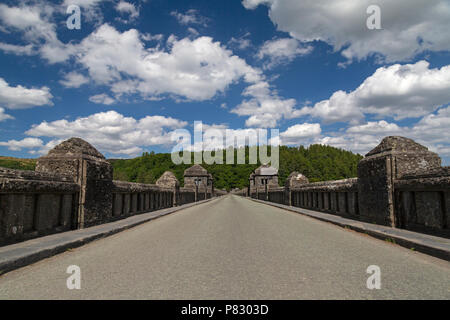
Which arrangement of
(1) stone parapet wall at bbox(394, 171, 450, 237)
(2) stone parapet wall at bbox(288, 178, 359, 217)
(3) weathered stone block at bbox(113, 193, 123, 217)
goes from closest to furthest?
(1) stone parapet wall at bbox(394, 171, 450, 237)
(3) weathered stone block at bbox(113, 193, 123, 217)
(2) stone parapet wall at bbox(288, 178, 359, 217)

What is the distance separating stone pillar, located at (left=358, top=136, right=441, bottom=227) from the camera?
27.0 ft

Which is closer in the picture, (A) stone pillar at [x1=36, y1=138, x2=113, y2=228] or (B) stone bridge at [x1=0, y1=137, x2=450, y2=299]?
(B) stone bridge at [x1=0, y1=137, x2=450, y2=299]

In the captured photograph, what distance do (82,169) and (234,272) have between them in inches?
240

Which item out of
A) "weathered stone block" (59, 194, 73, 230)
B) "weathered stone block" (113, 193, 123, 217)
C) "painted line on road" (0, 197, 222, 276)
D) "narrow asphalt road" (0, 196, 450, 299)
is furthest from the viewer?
"weathered stone block" (113, 193, 123, 217)

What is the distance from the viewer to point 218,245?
6.77 meters

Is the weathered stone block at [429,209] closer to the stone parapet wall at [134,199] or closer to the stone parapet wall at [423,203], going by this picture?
the stone parapet wall at [423,203]

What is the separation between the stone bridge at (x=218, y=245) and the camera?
374 cm

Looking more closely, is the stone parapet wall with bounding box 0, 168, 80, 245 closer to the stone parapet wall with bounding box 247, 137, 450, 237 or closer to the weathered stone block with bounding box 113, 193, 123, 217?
the weathered stone block with bounding box 113, 193, 123, 217

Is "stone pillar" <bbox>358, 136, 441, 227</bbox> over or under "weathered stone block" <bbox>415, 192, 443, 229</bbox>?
over

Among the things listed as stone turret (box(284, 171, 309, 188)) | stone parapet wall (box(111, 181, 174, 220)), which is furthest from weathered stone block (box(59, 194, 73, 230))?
stone turret (box(284, 171, 309, 188))

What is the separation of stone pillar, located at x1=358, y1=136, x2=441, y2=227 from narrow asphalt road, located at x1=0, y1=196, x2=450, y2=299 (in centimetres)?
196
